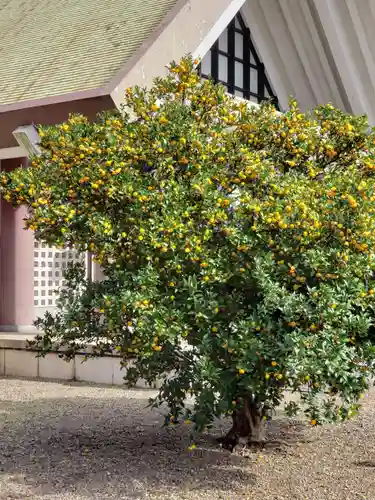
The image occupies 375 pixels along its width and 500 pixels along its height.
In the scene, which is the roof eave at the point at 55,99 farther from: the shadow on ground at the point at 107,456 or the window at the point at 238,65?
the window at the point at 238,65

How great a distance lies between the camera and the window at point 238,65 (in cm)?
1258

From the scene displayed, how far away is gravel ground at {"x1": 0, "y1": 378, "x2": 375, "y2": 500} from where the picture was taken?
5395mm

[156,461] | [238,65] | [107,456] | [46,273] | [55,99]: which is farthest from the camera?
[238,65]

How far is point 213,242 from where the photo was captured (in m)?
5.21

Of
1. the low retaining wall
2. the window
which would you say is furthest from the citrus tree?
the window

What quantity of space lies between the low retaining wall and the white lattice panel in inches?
73.5

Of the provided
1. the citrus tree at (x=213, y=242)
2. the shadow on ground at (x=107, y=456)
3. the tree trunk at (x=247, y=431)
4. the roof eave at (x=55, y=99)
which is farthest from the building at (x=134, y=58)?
the tree trunk at (x=247, y=431)

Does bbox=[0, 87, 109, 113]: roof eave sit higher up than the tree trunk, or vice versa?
bbox=[0, 87, 109, 113]: roof eave

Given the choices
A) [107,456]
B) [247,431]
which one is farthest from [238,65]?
[107,456]

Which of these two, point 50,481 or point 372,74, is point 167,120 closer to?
point 50,481

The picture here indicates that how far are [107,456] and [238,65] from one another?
8.70 metres

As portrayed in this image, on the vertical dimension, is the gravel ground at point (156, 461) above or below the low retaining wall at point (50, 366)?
below

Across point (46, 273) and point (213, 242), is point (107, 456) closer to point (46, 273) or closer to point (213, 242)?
point (213, 242)

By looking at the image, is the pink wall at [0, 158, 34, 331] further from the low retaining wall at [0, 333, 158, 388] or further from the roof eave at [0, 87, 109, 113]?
the roof eave at [0, 87, 109, 113]
